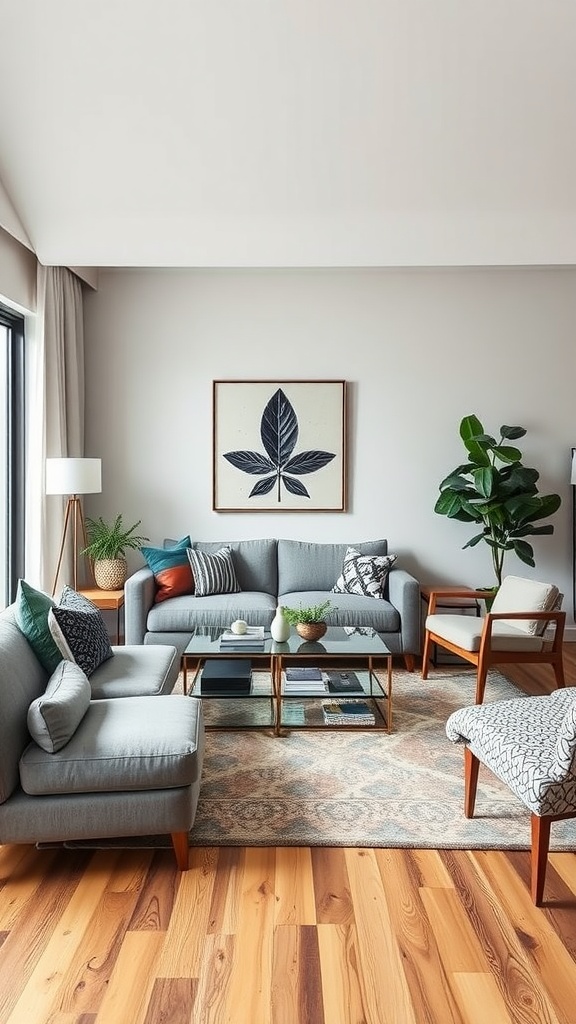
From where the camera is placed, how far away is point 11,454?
506cm

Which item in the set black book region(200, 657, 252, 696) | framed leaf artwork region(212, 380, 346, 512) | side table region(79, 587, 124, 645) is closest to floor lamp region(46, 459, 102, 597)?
side table region(79, 587, 124, 645)

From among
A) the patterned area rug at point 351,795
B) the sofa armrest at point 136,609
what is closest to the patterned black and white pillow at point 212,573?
the sofa armrest at point 136,609

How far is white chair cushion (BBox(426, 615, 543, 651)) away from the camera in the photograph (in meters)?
4.21

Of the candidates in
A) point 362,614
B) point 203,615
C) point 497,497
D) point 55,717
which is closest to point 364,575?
point 362,614

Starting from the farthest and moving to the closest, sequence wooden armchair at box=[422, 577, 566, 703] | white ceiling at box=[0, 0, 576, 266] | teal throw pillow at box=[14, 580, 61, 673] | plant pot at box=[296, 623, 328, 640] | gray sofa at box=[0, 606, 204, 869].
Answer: wooden armchair at box=[422, 577, 566, 703], plant pot at box=[296, 623, 328, 640], white ceiling at box=[0, 0, 576, 266], teal throw pillow at box=[14, 580, 61, 673], gray sofa at box=[0, 606, 204, 869]

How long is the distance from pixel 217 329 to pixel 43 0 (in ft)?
8.60

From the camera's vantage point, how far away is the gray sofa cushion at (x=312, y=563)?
5543mm

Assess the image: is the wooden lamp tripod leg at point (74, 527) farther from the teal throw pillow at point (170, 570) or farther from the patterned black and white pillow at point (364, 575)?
the patterned black and white pillow at point (364, 575)

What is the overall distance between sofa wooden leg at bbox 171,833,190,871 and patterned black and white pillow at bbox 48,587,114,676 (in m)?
0.96

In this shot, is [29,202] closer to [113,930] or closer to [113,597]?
[113,597]

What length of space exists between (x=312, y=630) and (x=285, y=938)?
1.96 m

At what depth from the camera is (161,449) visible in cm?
588

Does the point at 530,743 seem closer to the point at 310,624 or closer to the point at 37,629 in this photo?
the point at 310,624

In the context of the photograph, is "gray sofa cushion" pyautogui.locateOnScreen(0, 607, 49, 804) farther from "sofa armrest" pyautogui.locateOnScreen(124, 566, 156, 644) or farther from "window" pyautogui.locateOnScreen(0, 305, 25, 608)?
"window" pyautogui.locateOnScreen(0, 305, 25, 608)
